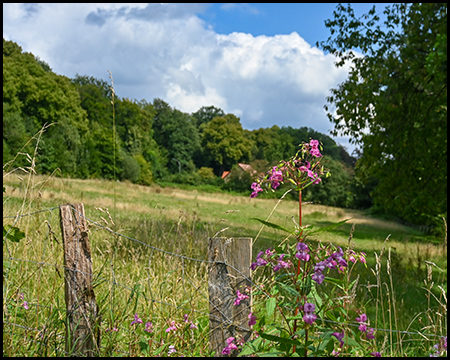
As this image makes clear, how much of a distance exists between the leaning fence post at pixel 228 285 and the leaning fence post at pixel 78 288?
2.54 ft

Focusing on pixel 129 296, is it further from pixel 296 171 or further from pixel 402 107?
pixel 402 107

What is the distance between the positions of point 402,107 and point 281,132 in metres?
54.0

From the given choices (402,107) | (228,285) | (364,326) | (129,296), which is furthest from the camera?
(402,107)

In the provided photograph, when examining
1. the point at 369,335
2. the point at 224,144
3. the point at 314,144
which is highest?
the point at 224,144

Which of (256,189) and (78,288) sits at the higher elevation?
(256,189)

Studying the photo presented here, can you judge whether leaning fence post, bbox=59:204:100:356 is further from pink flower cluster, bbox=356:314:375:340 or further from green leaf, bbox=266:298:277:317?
pink flower cluster, bbox=356:314:375:340

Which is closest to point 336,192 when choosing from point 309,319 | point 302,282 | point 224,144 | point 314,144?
point 224,144

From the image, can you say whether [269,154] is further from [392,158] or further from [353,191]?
[392,158]

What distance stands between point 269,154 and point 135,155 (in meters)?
18.6

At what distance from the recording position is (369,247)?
1512 cm

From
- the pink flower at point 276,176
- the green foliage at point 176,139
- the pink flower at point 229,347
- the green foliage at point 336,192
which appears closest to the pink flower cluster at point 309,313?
the pink flower at point 229,347

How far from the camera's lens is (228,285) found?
2.29 m

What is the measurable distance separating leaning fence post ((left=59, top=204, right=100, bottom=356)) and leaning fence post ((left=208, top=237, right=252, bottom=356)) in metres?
0.77

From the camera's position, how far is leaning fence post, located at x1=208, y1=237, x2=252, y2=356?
2.27 m
